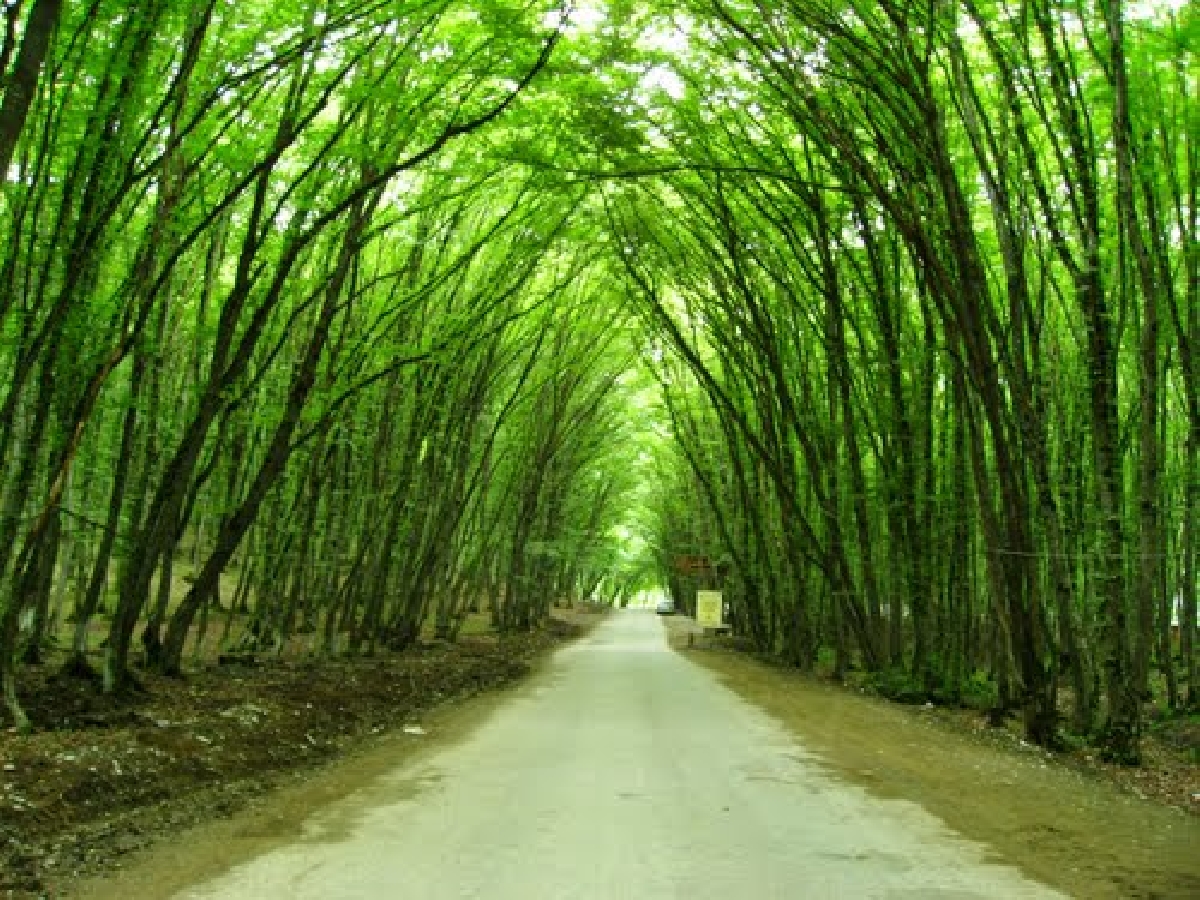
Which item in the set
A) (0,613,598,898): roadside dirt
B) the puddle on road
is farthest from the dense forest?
the puddle on road

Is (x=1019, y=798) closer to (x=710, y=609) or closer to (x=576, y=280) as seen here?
(x=576, y=280)

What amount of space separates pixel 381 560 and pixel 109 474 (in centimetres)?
503

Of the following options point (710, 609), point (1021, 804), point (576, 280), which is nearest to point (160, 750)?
point (1021, 804)

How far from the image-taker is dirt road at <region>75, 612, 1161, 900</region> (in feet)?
13.6

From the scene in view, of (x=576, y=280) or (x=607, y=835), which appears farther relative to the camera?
(x=576, y=280)

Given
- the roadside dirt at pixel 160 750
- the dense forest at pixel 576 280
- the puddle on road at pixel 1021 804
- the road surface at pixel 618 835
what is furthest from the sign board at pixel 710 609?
the road surface at pixel 618 835

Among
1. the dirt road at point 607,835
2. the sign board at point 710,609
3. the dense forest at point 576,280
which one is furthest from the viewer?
the sign board at point 710,609

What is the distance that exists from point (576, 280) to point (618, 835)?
16057 millimetres

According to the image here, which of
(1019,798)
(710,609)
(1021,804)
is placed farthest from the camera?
(710,609)

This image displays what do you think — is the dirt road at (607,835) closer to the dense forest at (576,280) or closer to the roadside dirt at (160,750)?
the roadside dirt at (160,750)

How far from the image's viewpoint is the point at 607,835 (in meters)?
5.09

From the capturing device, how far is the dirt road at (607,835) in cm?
414

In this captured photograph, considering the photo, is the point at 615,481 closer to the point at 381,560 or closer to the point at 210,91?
the point at 381,560

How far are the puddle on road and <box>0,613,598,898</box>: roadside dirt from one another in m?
3.85
